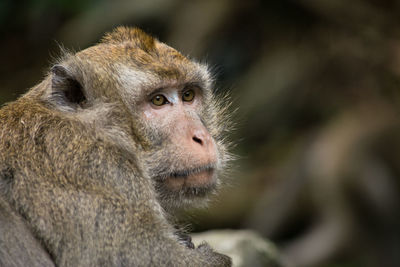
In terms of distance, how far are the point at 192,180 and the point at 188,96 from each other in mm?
877

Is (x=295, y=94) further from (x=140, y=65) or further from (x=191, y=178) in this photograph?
(x=191, y=178)

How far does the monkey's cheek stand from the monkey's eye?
0.78m

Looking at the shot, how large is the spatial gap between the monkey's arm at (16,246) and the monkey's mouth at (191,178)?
4.00 ft

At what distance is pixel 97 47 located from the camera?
6.07 metres

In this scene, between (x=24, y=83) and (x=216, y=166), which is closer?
(x=216, y=166)

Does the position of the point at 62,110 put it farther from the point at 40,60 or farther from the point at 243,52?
the point at 40,60

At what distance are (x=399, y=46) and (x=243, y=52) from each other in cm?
344

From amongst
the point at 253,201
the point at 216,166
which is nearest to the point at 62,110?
the point at 216,166

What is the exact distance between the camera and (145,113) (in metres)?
5.75

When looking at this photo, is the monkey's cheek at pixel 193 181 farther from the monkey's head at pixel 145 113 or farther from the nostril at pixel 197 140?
the nostril at pixel 197 140

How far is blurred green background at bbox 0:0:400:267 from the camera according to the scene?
40.8ft

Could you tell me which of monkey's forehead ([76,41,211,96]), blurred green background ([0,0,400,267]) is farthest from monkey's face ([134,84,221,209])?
blurred green background ([0,0,400,267])

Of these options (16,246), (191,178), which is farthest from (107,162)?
(16,246)

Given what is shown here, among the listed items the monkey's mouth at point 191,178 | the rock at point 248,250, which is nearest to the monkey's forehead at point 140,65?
the monkey's mouth at point 191,178
